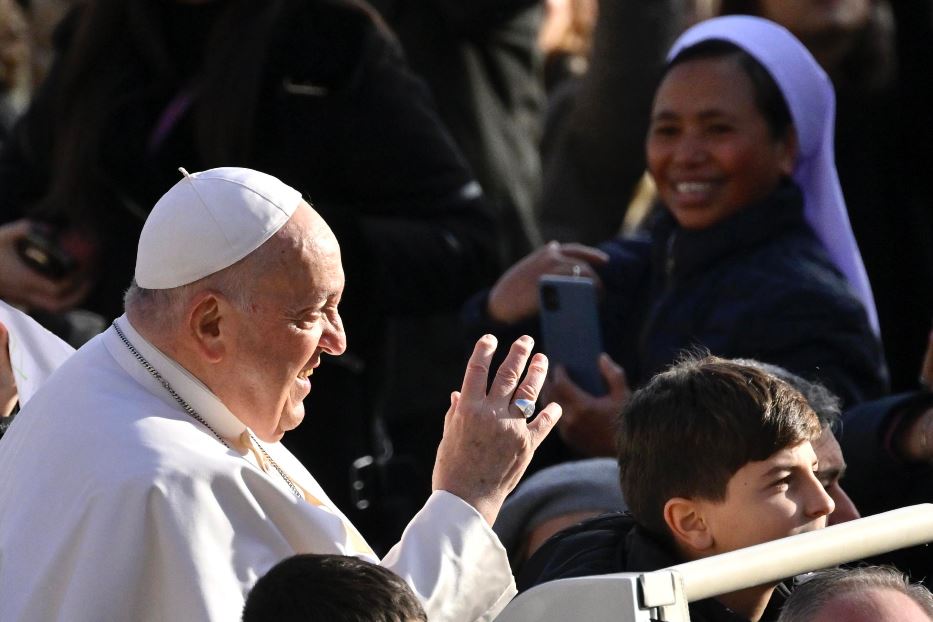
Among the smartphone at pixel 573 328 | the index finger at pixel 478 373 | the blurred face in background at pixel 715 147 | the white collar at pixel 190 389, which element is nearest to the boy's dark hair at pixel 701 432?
the index finger at pixel 478 373

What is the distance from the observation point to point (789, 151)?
4.64 metres

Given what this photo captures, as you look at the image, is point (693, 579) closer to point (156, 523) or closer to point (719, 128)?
point (156, 523)

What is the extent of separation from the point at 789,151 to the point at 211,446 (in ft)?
7.30

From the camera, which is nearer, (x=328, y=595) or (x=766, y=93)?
(x=328, y=595)

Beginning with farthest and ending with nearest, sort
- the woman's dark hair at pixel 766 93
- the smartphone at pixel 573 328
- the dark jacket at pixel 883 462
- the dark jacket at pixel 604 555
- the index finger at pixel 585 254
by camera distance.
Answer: the index finger at pixel 585 254 < the woman's dark hair at pixel 766 93 < the smartphone at pixel 573 328 < the dark jacket at pixel 883 462 < the dark jacket at pixel 604 555

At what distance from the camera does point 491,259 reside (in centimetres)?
498

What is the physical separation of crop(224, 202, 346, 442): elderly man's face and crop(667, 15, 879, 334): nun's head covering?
1.81 metres

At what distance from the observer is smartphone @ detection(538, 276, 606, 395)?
4484 mm

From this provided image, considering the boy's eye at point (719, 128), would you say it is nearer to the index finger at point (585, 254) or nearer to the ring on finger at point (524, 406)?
the index finger at point (585, 254)

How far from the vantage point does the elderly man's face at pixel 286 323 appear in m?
3.10

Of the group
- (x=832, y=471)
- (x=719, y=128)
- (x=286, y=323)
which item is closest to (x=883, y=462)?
(x=832, y=471)

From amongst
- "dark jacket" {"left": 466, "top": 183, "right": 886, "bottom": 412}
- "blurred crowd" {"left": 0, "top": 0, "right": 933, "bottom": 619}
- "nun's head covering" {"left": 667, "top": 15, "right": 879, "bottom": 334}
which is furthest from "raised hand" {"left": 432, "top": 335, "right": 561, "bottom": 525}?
"nun's head covering" {"left": 667, "top": 15, "right": 879, "bottom": 334}

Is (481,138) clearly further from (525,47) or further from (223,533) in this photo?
(223,533)

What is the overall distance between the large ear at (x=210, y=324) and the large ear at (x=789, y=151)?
2040 mm
